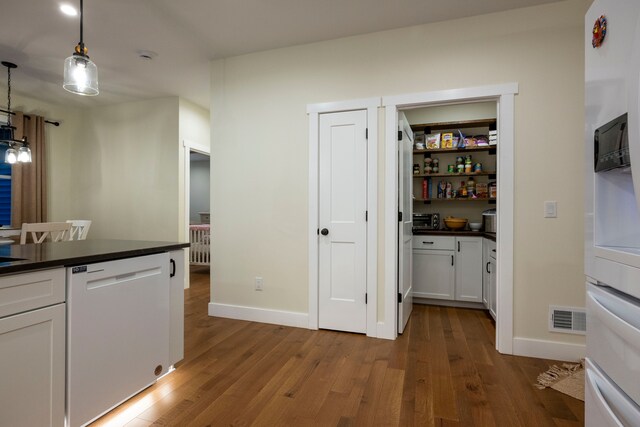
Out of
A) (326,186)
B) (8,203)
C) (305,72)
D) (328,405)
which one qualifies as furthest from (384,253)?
(8,203)

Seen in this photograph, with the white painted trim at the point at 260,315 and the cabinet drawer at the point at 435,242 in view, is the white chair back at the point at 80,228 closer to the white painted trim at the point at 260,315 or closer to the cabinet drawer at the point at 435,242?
the white painted trim at the point at 260,315

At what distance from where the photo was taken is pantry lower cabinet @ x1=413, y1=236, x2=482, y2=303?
3.60 meters

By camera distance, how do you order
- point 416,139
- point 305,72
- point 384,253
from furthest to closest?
point 416,139 → point 305,72 → point 384,253

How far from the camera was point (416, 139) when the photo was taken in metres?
4.21

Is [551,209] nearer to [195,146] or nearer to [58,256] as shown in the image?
[58,256]

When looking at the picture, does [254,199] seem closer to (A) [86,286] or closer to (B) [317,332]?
(B) [317,332]

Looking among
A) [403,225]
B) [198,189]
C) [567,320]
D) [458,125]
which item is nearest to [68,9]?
[403,225]

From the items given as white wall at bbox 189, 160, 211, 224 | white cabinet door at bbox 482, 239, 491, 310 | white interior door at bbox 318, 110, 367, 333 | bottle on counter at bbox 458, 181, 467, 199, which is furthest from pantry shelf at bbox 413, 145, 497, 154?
white wall at bbox 189, 160, 211, 224

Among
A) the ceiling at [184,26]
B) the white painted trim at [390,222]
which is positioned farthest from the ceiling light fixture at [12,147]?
the white painted trim at [390,222]

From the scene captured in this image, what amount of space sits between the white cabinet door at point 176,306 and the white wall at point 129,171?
2.55 m

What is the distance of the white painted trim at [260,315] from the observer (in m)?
3.08

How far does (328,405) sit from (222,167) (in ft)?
8.00

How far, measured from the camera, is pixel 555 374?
2.13 m

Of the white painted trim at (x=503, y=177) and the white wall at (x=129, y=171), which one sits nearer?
the white painted trim at (x=503, y=177)
